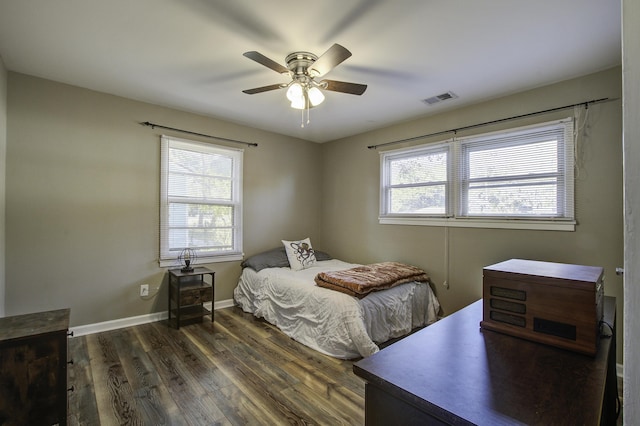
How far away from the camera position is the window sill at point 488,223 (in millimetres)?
2785

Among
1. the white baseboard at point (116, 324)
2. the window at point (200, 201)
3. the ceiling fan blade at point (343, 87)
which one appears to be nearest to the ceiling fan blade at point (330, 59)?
the ceiling fan blade at point (343, 87)

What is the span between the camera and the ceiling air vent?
3141 millimetres

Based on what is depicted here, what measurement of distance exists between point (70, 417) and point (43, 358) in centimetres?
53

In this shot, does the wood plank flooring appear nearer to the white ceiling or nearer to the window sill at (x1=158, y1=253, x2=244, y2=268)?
the window sill at (x1=158, y1=253, x2=244, y2=268)

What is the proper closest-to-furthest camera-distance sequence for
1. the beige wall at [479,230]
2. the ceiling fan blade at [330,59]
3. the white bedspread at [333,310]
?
the ceiling fan blade at [330,59], the beige wall at [479,230], the white bedspread at [333,310]

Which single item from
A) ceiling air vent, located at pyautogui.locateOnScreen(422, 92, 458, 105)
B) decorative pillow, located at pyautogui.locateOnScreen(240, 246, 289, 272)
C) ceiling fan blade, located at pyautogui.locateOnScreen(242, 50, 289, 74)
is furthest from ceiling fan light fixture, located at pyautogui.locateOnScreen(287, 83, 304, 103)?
decorative pillow, located at pyautogui.locateOnScreen(240, 246, 289, 272)

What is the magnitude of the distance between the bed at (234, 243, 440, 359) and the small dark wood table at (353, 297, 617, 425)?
1.64 metres

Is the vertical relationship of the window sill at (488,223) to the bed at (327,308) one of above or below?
above

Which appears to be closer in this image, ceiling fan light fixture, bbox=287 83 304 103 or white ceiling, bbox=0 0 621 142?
white ceiling, bbox=0 0 621 142

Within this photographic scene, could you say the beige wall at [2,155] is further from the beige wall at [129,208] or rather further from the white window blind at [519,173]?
the white window blind at [519,173]

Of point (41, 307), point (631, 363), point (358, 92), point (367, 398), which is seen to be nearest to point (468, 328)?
point (367, 398)

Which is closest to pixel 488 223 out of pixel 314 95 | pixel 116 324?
pixel 314 95

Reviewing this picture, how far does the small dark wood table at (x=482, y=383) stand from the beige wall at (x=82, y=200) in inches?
133

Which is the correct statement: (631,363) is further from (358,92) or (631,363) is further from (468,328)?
(358,92)
